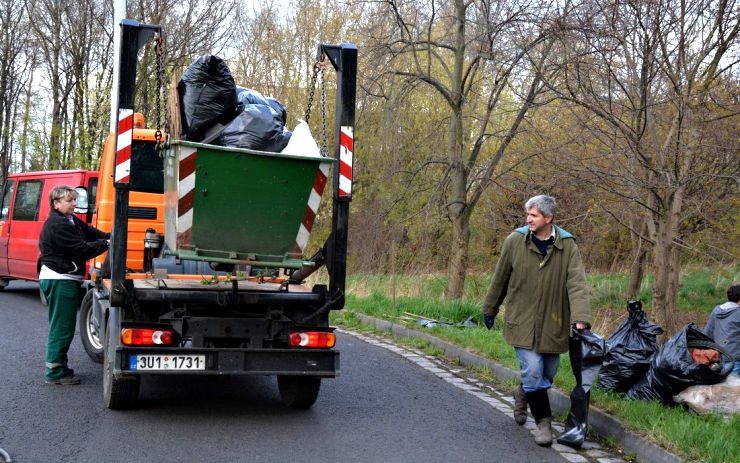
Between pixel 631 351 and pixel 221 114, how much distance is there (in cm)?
373

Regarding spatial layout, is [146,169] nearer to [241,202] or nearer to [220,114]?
[220,114]

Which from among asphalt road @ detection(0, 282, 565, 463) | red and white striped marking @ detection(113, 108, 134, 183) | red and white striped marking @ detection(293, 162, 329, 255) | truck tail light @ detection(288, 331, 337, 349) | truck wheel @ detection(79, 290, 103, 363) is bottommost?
asphalt road @ detection(0, 282, 565, 463)

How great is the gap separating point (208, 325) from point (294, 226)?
38.1 inches

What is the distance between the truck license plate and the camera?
19.8 feet

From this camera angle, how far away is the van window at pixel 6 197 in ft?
50.2

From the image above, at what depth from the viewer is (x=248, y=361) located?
6.21m

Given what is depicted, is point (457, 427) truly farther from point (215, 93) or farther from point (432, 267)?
point (432, 267)

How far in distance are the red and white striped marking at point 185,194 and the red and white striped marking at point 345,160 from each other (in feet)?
4.16

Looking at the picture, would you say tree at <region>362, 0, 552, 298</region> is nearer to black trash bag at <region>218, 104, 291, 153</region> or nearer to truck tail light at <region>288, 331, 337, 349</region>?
black trash bag at <region>218, 104, 291, 153</region>

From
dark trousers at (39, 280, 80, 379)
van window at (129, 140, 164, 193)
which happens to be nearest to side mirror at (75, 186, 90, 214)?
van window at (129, 140, 164, 193)

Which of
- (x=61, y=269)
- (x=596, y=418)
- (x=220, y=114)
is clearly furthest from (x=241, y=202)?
(x=596, y=418)

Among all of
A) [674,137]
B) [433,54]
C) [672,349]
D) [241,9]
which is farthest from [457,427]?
[241,9]

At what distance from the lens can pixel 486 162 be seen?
16562mm

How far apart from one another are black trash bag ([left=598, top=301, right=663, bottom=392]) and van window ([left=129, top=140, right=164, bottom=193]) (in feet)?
15.9
